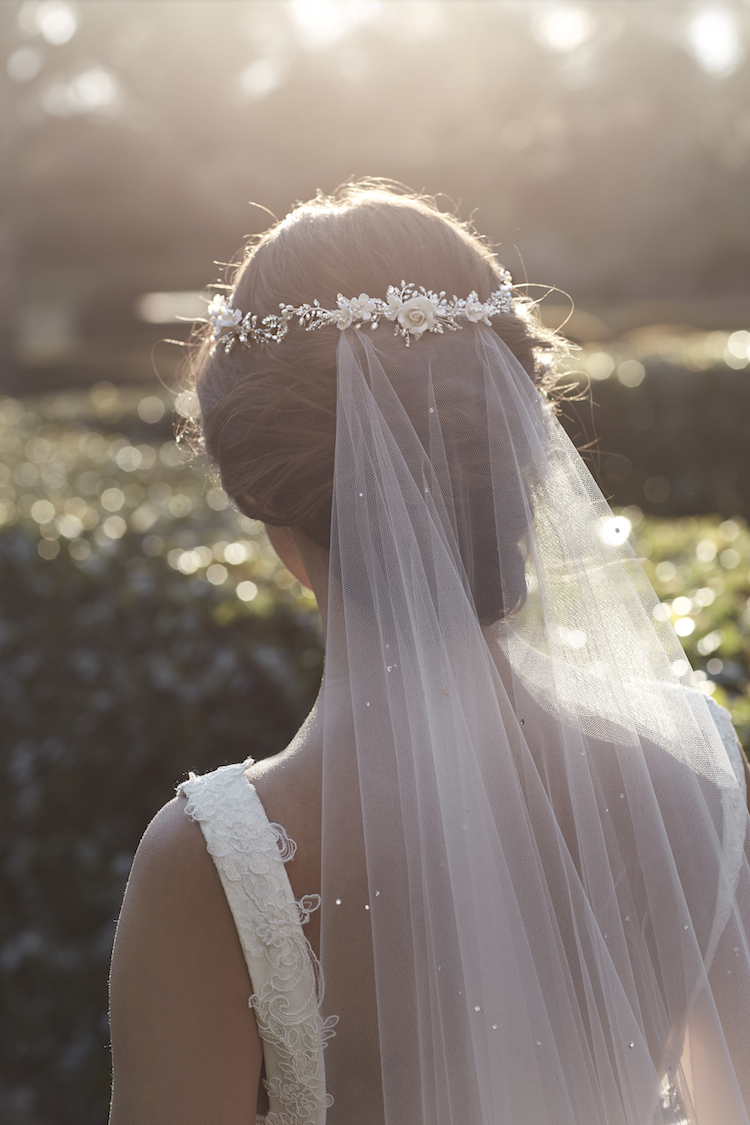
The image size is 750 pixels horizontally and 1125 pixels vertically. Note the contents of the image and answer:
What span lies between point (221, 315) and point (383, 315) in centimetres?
29

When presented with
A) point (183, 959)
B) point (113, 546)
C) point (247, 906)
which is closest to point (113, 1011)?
point (183, 959)

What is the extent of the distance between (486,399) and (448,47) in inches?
914

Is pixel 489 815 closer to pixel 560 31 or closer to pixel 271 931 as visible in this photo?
pixel 271 931

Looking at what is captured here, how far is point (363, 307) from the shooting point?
1352 millimetres

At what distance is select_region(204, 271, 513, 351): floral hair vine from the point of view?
4.43 feet

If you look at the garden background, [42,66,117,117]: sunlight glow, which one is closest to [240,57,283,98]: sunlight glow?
the garden background

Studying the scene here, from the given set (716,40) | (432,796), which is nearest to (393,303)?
(432,796)

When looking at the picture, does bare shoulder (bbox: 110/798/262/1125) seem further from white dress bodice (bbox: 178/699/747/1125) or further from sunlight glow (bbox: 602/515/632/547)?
sunlight glow (bbox: 602/515/632/547)

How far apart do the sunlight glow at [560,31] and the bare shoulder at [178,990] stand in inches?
1002

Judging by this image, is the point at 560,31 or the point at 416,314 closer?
the point at 416,314

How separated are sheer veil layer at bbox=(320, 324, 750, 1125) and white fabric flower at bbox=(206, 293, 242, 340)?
0.69 ft

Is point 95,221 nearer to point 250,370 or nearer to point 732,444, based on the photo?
point 732,444

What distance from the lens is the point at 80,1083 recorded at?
10.5ft

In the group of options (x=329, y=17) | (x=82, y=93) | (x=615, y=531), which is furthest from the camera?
(x=329, y=17)
